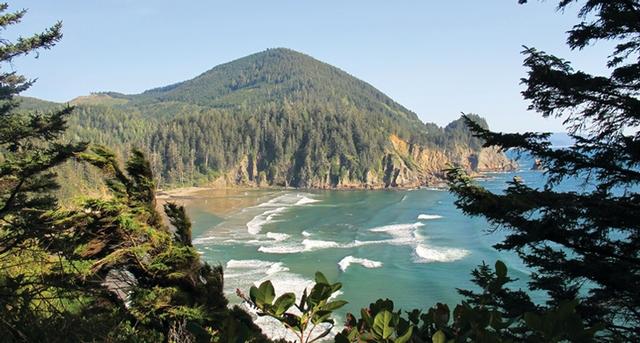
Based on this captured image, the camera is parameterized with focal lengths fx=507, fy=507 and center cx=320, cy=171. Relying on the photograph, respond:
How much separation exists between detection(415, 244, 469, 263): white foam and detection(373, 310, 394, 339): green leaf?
36.5 meters

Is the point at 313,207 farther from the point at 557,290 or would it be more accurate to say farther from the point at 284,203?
the point at 557,290

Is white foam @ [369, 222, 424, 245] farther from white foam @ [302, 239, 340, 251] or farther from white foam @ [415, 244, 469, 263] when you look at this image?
white foam @ [302, 239, 340, 251]

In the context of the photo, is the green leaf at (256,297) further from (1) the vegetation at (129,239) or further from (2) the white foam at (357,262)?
(2) the white foam at (357,262)

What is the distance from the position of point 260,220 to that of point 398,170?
59.6 metres

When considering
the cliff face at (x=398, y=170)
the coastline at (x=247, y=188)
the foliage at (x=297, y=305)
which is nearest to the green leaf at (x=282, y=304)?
the foliage at (x=297, y=305)

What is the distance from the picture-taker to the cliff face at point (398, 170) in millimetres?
114188

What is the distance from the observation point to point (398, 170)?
380 ft

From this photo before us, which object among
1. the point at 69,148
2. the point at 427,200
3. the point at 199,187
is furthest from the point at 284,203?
the point at 69,148

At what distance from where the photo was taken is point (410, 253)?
132ft

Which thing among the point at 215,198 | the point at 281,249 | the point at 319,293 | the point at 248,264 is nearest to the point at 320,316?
the point at 319,293

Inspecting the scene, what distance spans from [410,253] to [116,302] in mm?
33387

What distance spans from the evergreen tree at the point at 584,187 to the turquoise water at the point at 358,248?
13409mm

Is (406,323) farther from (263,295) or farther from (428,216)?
(428,216)

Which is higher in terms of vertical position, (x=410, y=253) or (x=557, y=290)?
(x=557, y=290)
